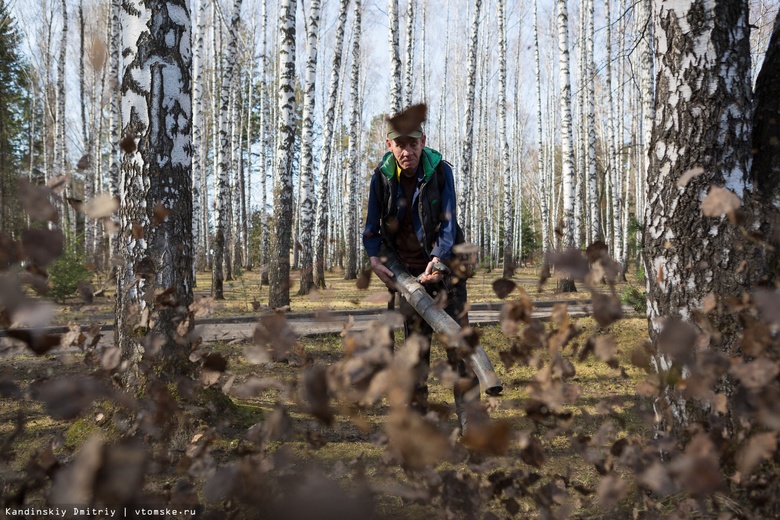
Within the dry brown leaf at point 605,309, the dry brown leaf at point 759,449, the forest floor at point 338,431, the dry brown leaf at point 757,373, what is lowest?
the forest floor at point 338,431

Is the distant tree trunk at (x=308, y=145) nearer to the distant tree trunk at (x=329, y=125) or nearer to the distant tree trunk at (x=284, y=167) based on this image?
the distant tree trunk at (x=329, y=125)

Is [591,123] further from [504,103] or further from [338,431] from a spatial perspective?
[338,431]

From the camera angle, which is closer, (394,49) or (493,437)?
(493,437)

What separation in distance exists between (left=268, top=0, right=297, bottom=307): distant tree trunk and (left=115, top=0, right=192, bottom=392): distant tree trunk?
4.28 m

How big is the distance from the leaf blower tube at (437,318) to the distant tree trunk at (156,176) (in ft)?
3.90

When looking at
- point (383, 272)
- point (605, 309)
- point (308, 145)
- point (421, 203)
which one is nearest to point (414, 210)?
point (421, 203)

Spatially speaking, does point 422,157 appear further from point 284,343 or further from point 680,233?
point 284,343

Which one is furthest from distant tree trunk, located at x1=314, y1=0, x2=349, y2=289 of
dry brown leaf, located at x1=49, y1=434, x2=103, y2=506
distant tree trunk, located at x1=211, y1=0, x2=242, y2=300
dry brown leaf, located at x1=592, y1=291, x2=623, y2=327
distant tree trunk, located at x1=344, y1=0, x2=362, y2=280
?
dry brown leaf, located at x1=49, y1=434, x2=103, y2=506

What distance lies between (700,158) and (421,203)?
4.33ft

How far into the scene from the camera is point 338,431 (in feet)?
9.46

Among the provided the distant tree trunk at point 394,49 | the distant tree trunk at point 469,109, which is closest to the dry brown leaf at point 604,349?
the distant tree trunk at point 394,49

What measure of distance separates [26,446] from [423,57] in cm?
1992

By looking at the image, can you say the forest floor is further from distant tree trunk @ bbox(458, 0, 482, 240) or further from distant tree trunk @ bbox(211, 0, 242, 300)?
distant tree trunk @ bbox(458, 0, 482, 240)

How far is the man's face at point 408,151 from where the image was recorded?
260 cm
